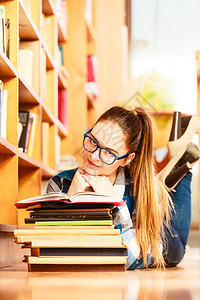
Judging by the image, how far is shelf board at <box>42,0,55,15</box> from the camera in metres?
2.98

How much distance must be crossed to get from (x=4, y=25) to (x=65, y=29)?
211 centimetres

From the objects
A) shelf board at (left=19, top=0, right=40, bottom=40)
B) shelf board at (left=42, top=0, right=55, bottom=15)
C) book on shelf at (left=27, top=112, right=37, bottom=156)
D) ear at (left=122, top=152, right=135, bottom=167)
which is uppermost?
shelf board at (left=42, top=0, right=55, bottom=15)

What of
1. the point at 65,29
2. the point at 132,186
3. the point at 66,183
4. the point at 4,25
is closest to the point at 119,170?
the point at 132,186

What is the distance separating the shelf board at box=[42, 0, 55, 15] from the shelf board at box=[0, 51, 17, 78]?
1102 mm

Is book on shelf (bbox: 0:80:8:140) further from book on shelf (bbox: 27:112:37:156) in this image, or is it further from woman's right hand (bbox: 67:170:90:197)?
book on shelf (bbox: 27:112:37:156)

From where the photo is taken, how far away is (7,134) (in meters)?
1.96

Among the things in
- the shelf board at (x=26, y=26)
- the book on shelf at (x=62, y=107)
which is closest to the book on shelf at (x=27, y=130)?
the shelf board at (x=26, y=26)

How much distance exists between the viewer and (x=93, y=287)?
3.47ft

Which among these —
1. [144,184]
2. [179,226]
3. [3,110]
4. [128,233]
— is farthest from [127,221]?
[3,110]

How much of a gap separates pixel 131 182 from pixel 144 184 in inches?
3.0

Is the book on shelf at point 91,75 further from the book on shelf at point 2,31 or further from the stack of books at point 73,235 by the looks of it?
the stack of books at point 73,235

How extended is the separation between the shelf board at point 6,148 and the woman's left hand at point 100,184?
284 millimetres

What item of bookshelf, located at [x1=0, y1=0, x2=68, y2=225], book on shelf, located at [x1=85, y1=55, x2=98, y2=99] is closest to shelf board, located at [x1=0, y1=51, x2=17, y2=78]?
bookshelf, located at [x1=0, y1=0, x2=68, y2=225]

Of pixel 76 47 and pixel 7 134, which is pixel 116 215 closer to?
pixel 7 134
